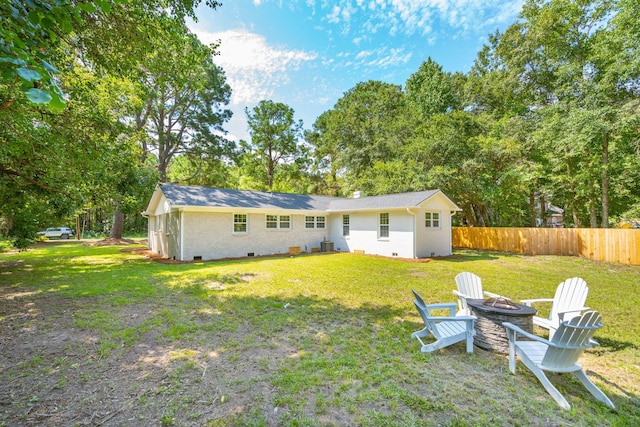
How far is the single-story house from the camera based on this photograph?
13242 millimetres

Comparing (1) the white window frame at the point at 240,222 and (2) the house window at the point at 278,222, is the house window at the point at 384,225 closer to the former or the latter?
(2) the house window at the point at 278,222

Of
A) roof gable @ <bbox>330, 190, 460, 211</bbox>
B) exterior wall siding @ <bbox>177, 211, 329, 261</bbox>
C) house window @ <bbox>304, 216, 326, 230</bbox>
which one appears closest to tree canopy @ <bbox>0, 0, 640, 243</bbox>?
exterior wall siding @ <bbox>177, 211, 329, 261</bbox>

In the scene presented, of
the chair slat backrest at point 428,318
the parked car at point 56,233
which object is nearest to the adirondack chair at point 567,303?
the chair slat backrest at point 428,318

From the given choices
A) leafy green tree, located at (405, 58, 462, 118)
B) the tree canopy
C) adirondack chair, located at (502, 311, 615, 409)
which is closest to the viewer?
adirondack chair, located at (502, 311, 615, 409)

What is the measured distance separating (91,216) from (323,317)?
44402mm

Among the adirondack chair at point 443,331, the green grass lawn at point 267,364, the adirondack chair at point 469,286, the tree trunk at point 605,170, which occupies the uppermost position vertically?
the tree trunk at point 605,170

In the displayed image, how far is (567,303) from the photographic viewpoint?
481 centimetres

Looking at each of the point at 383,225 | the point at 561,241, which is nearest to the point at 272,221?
the point at 383,225

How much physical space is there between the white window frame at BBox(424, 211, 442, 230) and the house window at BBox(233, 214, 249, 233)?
971cm

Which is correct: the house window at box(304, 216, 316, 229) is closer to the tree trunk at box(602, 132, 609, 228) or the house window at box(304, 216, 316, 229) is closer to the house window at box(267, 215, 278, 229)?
the house window at box(267, 215, 278, 229)

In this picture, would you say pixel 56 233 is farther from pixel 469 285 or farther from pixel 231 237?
pixel 469 285

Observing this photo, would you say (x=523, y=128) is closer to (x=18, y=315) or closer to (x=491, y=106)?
(x=491, y=106)

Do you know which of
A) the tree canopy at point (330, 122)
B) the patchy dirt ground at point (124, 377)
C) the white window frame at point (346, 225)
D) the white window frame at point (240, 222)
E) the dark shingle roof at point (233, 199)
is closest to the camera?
the patchy dirt ground at point (124, 377)

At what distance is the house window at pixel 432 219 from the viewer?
47.5ft
